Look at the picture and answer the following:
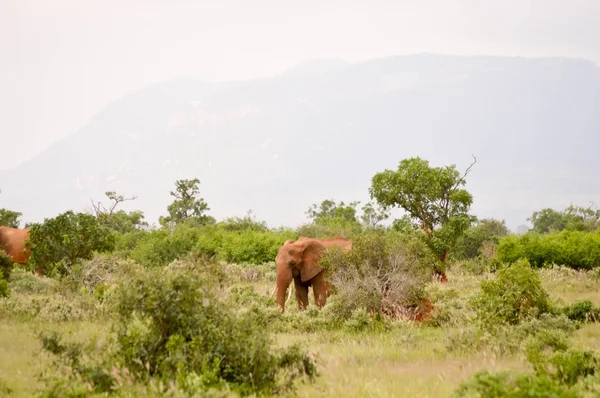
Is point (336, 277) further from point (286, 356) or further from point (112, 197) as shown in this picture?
point (112, 197)

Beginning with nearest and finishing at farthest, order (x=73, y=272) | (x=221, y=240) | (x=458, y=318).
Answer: (x=458, y=318)
(x=73, y=272)
(x=221, y=240)

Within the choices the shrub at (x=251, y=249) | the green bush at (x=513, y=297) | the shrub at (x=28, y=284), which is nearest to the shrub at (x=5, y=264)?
the shrub at (x=28, y=284)

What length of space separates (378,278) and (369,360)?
7.03 m

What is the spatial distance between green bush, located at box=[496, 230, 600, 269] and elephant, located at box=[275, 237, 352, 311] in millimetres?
14599

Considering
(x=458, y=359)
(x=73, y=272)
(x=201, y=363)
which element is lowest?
(x=458, y=359)

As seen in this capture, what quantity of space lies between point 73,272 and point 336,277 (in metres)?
9.77

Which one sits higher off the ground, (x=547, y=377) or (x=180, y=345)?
(x=180, y=345)

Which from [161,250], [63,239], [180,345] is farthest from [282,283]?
[161,250]

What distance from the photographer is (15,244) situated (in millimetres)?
32562

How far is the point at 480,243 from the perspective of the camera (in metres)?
50.2

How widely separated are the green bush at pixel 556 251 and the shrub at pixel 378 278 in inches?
619

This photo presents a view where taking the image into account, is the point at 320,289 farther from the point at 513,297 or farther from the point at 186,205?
the point at 186,205

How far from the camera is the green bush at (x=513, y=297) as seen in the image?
1382 centimetres

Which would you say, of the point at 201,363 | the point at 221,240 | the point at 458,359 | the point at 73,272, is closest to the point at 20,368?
the point at 201,363
